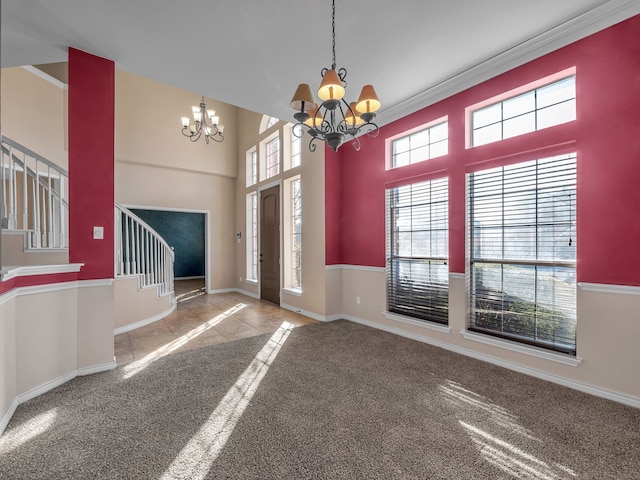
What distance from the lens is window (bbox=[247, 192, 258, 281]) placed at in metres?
7.10

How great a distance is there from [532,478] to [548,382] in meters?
1.41

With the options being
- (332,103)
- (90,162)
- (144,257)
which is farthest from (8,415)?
(332,103)

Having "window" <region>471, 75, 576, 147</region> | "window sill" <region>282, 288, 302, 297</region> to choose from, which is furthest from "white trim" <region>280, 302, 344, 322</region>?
"window" <region>471, 75, 576, 147</region>

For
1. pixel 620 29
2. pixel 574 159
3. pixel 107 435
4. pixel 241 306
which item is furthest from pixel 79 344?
pixel 620 29

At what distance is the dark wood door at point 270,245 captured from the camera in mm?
5902

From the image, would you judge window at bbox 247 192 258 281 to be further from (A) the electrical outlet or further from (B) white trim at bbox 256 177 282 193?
(A) the electrical outlet

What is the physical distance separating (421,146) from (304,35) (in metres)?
2.04

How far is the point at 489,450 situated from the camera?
5.85 feet

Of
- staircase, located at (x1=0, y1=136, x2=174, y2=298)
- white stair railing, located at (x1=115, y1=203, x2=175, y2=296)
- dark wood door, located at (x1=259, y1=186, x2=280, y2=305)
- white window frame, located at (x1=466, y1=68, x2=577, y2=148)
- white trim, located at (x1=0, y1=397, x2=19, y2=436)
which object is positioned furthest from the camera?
dark wood door, located at (x1=259, y1=186, x2=280, y2=305)

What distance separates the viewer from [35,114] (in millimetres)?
4906

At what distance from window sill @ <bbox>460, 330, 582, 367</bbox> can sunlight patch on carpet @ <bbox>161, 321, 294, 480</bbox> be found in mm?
2227

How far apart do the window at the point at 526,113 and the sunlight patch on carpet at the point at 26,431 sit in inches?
179

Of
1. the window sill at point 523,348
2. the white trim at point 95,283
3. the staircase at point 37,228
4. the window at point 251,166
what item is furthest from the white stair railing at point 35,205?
the window sill at point 523,348

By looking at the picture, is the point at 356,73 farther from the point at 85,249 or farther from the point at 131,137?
the point at 131,137
